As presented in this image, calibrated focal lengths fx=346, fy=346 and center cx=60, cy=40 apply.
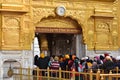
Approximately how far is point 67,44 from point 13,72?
5.25 metres

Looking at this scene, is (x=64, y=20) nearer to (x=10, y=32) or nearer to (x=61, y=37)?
(x=10, y=32)

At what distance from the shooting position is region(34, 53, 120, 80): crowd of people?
529 inches

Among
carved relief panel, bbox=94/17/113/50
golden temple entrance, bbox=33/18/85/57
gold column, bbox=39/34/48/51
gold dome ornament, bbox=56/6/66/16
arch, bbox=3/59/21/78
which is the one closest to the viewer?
arch, bbox=3/59/21/78

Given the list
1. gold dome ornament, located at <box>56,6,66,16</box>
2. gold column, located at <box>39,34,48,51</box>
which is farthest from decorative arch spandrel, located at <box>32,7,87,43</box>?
gold column, located at <box>39,34,48,51</box>

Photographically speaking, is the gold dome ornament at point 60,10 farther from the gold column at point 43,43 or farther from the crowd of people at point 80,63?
the gold column at point 43,43

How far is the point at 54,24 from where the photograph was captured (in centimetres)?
1773

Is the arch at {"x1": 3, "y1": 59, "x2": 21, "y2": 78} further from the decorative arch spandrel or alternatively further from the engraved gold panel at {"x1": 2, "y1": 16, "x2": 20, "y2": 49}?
the decorative arch spandrel

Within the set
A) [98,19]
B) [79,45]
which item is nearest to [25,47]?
[79,45]

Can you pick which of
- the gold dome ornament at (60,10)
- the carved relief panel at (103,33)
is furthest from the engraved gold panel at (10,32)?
the carved relief panel at (103,33)

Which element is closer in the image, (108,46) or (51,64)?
(51,64)

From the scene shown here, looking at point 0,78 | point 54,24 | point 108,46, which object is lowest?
point 0,78

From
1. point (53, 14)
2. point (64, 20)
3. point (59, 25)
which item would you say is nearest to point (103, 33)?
point (64, 20)

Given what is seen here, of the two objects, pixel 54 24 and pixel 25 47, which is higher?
pixel 54 24

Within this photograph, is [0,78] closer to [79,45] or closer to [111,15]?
[79,45]
